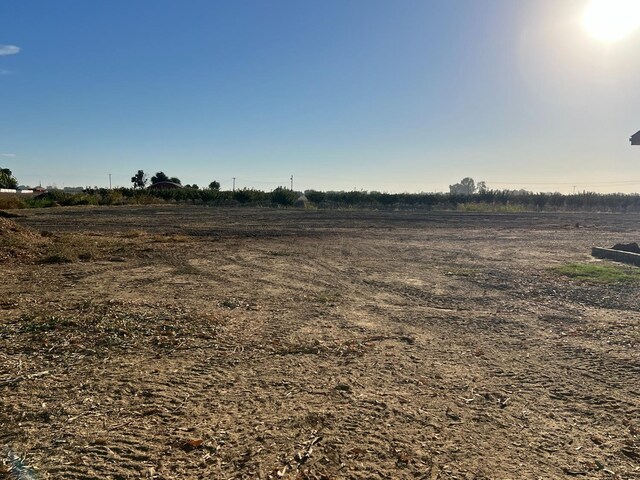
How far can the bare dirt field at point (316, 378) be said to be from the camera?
328 cm

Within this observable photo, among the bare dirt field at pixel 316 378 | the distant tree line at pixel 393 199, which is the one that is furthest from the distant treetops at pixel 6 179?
the bare dirt field at pixel 316 378

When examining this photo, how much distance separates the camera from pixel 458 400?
4.22 metres

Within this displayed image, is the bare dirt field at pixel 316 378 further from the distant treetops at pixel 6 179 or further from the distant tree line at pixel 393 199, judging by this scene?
the distant treetops at pixel 6 179

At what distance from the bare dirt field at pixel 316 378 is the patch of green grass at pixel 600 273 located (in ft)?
2.66

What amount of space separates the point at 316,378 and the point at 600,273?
883 centimetres

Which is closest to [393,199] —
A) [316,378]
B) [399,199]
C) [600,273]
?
[399,199]

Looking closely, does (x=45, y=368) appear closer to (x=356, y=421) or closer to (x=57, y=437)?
(x=57, y=437)

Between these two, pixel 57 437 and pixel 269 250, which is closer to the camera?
pixel 57 437

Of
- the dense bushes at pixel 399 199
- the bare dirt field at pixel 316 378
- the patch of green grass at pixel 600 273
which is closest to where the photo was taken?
the bare dirt field at pixel 316 378

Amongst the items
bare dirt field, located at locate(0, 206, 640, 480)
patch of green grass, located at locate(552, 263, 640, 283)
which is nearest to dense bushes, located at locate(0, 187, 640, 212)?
patch of green grass, located at locate(552, 263, 640, 283)

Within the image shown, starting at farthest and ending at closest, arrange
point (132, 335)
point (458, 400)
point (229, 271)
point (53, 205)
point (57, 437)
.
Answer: point (53, 205) < point (229, 271) < point (132, 335) < point (458, 400) < point (57, 437)

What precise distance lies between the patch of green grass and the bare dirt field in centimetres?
81

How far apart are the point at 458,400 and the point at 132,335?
3767 millimetres

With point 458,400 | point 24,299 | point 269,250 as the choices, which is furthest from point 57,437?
point 269,250
